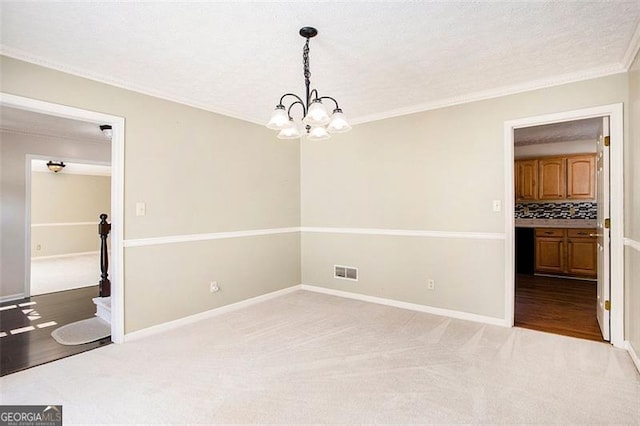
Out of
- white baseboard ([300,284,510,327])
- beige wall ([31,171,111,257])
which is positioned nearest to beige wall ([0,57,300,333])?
white baseboard ([300,284,510,327])

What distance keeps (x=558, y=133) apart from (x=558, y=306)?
274cm

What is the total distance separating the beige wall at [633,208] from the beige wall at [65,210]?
10735 millimetres

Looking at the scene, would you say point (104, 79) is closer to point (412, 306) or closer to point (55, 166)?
point (412, 306)

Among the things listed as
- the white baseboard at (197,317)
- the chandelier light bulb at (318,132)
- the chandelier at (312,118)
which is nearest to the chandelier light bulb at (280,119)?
the chandelier at (312,118)

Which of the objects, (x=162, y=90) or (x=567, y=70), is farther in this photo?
(x=162, y=90)

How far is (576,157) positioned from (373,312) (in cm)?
491

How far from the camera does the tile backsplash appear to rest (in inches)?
231

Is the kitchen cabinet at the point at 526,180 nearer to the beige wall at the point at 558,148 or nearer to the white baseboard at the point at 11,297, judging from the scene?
the beige wall at the point at 558,148

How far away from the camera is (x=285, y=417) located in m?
1.94

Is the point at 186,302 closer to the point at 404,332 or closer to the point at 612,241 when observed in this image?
the point at 404,332

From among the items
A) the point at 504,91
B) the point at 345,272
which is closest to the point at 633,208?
the point at 504,91

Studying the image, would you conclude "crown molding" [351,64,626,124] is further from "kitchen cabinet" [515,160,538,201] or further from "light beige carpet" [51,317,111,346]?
"light beige carpet" [51,317,111,346]

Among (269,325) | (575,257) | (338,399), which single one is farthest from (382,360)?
(575,257)

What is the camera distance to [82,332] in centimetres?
334
